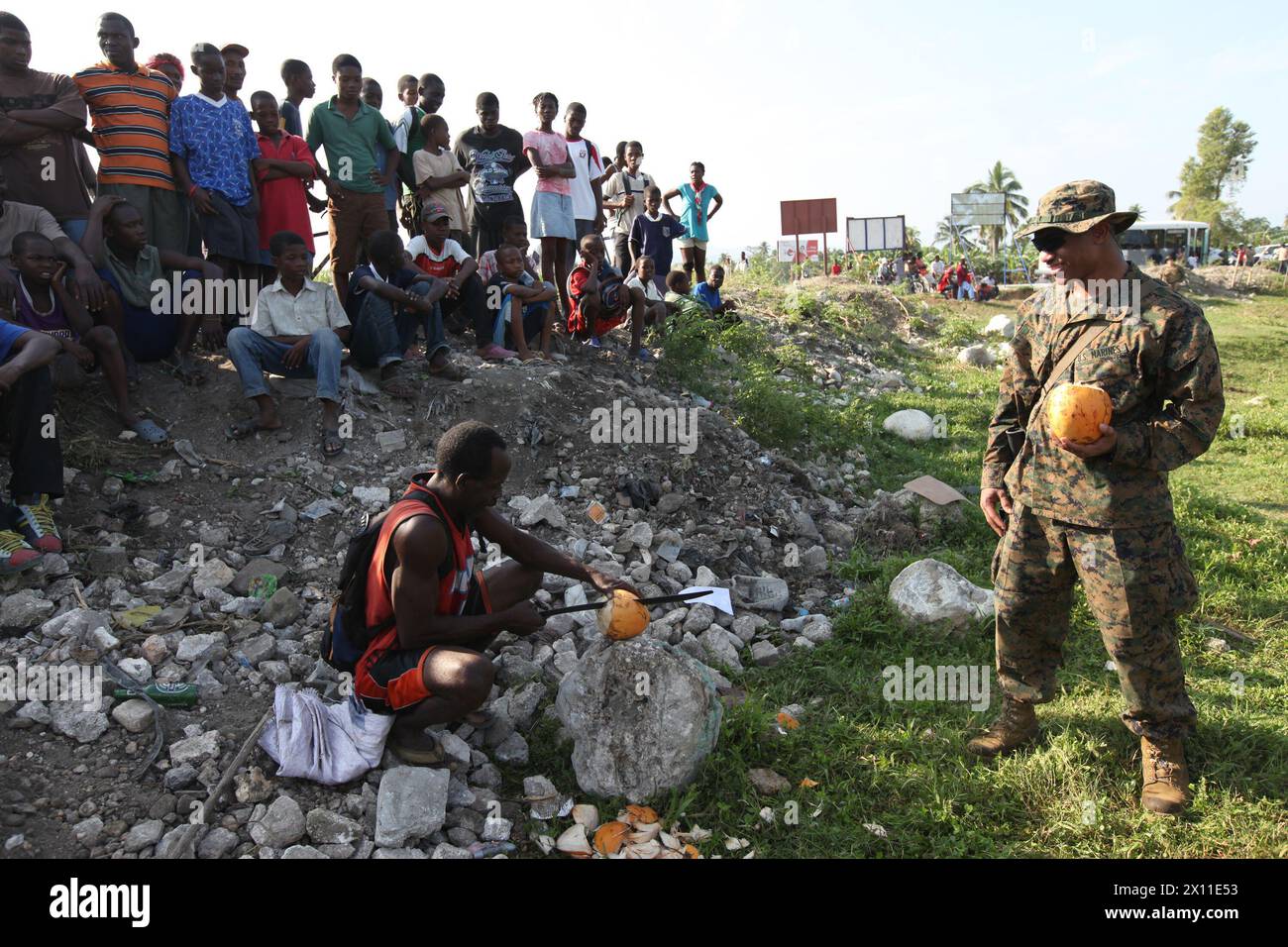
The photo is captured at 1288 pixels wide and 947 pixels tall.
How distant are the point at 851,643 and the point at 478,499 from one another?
2230 millimetres

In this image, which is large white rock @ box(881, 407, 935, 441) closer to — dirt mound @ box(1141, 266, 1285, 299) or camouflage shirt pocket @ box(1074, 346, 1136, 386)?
camouflage shirt pocket @ box(1074, 346, 1136, 386)

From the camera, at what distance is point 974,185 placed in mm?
46812

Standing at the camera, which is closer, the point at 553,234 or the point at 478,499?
the point at 478,499

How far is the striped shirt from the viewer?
5324 millimetres

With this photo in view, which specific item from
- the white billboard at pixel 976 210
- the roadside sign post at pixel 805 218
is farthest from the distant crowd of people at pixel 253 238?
the white billboard at pixel 976 210

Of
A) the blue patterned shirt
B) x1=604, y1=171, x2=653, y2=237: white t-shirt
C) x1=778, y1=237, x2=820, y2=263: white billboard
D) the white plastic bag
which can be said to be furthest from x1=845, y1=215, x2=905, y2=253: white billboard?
the white plastic bag

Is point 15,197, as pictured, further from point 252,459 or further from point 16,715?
point 16,715

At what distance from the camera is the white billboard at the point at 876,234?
1881 centimetres

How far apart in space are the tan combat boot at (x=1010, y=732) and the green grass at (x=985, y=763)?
0.20 ft

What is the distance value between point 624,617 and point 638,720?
38 centimetres

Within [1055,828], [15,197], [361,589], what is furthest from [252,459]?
[1055,828]

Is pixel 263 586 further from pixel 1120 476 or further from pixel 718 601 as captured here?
pixel 1120 476

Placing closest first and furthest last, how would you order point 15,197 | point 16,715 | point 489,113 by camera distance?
point 16,715 → point 15,197 → point 489,113

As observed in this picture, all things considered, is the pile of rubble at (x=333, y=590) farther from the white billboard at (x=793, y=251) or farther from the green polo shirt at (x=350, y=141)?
the white billboard at (x=793, y=251)
